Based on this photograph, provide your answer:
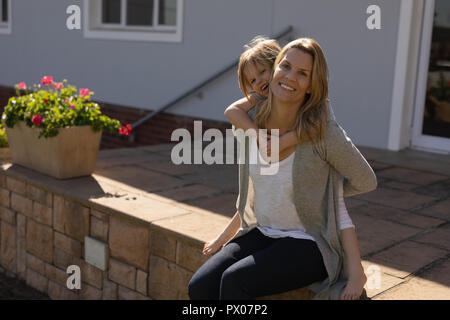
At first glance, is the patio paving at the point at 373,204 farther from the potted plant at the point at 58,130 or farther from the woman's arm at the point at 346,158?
the woman's arm at the point at 346,158

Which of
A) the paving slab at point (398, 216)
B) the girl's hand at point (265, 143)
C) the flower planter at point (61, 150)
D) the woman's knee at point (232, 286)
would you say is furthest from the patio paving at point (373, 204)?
the girl's hand at point (265, 143)

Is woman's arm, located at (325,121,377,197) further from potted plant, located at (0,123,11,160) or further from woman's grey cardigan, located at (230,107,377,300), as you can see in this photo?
potted plant, located at (0,123,11,160)

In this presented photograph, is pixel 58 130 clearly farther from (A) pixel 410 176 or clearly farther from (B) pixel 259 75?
(A) pixel 410 176

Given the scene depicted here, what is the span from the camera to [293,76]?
204cm

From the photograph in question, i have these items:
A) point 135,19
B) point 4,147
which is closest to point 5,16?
point 135,19

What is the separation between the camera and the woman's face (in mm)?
2037

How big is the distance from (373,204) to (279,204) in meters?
1.51

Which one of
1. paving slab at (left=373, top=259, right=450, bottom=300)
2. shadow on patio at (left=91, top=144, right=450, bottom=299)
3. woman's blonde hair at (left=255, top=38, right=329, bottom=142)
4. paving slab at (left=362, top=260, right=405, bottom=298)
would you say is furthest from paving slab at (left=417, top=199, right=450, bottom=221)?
woman's blonde hair at (left=255, top=38, right=329, bottom=142)

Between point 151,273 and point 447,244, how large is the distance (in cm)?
156

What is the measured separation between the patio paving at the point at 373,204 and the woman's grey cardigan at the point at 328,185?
0.63 ft

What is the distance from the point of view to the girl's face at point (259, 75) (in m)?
2.36

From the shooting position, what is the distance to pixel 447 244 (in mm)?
2762

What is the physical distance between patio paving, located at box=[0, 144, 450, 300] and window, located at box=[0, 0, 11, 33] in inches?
203

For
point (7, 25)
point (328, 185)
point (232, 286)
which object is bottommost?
point (232, 286)
